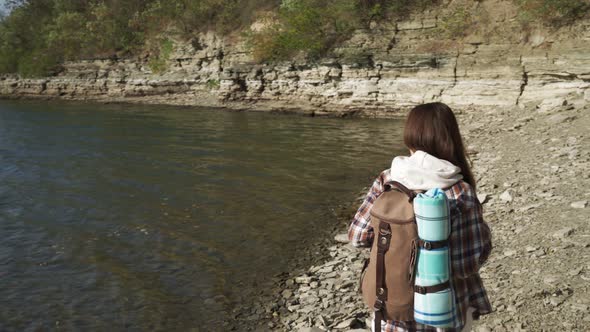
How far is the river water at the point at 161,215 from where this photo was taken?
5.84 meters

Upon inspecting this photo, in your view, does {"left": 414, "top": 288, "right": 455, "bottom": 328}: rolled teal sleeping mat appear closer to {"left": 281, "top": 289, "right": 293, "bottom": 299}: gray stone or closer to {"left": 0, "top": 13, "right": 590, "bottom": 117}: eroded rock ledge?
{"left": 281, "top": 289, "right": 293, "bottom": 299}: gray stone

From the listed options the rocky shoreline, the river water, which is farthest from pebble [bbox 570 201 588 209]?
the river water

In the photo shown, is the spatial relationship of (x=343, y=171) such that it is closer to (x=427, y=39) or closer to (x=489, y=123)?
(x=489, y=123)

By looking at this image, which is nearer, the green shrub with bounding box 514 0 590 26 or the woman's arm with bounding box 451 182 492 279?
the woman's arm with bounding box 451 182 492 279

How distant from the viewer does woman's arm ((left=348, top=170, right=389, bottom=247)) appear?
2.46m

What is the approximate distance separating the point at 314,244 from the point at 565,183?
4115 mm

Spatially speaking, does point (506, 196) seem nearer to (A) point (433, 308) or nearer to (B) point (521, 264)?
(B) point (521, 264)

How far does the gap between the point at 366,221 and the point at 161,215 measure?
7.29m

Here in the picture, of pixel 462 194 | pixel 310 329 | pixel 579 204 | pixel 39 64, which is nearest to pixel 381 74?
pixel 579 204

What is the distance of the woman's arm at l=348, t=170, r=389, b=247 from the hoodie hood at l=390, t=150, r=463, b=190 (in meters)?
0.14

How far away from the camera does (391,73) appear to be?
21.8 metres

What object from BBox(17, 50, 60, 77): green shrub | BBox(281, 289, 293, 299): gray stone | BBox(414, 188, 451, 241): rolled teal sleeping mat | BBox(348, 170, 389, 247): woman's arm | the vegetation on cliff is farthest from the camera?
BBox(17, 50, 60, 77): green shrub

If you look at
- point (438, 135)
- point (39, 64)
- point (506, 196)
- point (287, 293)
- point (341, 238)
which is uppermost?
point (39, 64)

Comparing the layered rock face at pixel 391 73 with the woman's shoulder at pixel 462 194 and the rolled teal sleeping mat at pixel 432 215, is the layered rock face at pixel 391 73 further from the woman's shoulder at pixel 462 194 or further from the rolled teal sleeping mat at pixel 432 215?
the rolled teal sleeping mat at pixel 432 215
